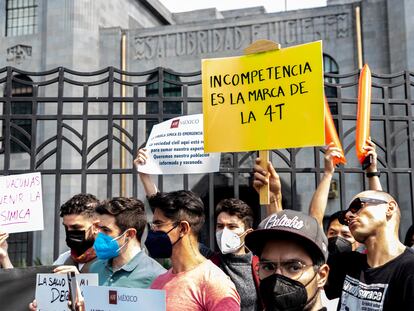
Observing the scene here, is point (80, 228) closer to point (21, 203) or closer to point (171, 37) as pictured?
point (21, 203)

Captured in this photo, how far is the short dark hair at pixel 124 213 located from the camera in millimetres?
4102

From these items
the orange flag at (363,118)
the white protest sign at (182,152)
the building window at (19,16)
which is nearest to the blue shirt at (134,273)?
the white protest sign at (182,152)

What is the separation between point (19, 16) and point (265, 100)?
1940cm

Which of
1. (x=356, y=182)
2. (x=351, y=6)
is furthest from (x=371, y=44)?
(x=356, y=182)

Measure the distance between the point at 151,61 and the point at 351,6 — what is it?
6.45 m

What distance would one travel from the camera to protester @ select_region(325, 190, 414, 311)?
3094mm

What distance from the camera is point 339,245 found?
4770 millimetres

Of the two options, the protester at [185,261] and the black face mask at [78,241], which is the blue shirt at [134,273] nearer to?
the protester at [185,261]

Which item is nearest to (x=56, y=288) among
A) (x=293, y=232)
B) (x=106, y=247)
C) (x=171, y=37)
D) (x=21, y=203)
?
(x=106, y=247)

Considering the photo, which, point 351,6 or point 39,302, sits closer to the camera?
point 39,302

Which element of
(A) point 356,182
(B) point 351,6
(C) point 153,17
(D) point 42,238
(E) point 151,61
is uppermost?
(C) point 153,17

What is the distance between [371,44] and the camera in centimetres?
1780

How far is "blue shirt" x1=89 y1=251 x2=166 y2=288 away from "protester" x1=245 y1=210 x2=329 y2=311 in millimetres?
1226

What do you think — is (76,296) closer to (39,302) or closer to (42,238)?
(39,302)
